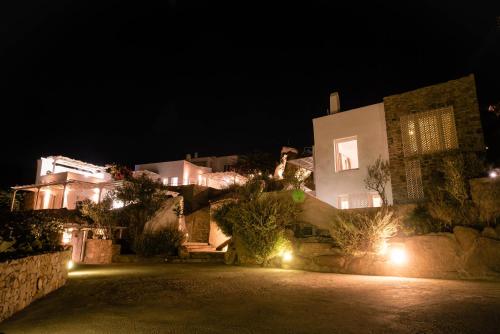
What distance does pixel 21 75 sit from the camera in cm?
3019

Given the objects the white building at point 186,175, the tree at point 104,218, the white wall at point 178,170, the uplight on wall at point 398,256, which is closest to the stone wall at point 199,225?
the tree at point 104,218

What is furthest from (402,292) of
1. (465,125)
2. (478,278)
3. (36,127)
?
(36,127)

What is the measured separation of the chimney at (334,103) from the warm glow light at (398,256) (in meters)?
10.5

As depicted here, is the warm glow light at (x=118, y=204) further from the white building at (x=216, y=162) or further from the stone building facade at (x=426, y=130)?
the white building at (x=216, y=162)

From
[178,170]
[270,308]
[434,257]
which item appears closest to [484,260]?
[434,257]

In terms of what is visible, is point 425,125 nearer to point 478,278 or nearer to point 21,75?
point 478,278

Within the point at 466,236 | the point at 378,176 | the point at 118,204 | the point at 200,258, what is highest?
the point at 378,176

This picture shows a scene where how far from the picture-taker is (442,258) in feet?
27.6

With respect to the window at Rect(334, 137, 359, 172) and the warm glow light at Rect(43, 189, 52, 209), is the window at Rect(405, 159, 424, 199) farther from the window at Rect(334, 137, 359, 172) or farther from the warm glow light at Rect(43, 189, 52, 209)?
the warm glow light at Rect(43, 189, 52, 209)

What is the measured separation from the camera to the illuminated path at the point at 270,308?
4.03 m

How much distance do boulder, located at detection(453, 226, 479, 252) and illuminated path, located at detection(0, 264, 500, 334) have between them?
1.31 meters

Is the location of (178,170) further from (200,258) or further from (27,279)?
(27,279)

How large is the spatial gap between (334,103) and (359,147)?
11.1ft

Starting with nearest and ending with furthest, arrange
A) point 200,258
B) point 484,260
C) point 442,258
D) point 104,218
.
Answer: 1. point 484,260
2. point 442,258
3. point 200,258
4. point 104,218
